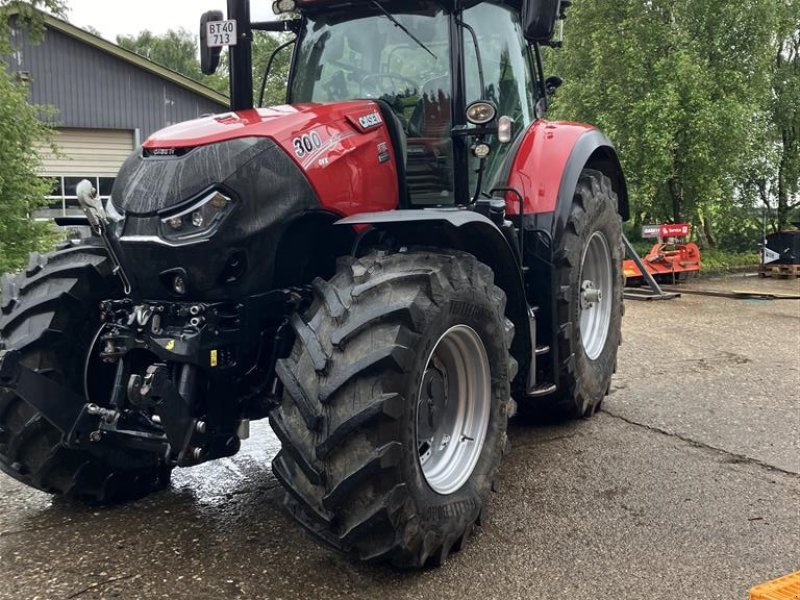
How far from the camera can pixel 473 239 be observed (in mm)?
3482

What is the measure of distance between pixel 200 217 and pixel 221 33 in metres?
1.39

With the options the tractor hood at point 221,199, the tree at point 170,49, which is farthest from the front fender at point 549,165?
the tree at point 170,49

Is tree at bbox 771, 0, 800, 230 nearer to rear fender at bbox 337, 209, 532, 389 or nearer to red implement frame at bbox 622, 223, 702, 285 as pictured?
red implement frame at bbox 622, 223, 702, 285

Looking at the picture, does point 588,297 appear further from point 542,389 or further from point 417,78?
point 417,78

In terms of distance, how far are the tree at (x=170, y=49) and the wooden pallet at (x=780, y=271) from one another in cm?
4178

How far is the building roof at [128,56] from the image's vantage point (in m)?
17.5

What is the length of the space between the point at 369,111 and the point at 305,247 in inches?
29.6

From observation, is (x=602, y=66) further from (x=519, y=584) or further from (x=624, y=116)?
(x=519, y=584)

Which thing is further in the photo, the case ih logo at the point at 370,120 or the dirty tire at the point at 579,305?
the dirty tire at the point at 579,305

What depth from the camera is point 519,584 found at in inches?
116

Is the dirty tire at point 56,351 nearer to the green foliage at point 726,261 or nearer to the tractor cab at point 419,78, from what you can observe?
the tractor cab at point 419,78

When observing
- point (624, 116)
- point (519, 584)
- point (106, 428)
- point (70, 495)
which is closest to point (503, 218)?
point (519, 584)

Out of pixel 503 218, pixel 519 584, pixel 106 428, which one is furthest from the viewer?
pixel 503 218

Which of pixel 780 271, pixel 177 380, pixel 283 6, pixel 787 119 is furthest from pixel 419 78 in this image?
pixel 787 119
